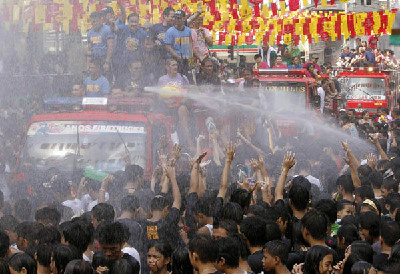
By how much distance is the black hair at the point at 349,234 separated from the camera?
6008 millimetres

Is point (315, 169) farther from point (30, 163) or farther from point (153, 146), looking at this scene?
point (30, 163)

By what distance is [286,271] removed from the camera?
17.4 feet

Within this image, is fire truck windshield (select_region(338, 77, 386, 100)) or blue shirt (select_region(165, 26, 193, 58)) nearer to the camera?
blue shirt (select_region(165, 26, 193, 58))

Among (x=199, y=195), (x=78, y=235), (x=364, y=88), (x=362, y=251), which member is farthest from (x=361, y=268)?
(x=364, y=88)

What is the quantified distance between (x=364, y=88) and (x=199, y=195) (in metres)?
15.5

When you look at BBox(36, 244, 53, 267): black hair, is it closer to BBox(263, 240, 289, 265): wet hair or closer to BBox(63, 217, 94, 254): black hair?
BBox(63, 217, 94, 254): black hair

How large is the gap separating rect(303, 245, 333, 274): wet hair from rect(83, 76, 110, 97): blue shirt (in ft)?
22.5

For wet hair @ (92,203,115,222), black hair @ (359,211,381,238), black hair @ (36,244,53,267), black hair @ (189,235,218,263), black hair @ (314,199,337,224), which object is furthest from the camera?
black hair @ (314,199,337,224)

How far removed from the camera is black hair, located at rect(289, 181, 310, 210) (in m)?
6.82

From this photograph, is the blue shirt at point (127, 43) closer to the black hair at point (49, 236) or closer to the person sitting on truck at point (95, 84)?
the person sitting on truck at point (95, 84)

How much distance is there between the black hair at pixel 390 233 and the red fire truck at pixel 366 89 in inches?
644

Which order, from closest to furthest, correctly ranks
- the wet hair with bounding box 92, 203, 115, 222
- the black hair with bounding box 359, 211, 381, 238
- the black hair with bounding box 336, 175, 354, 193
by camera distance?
the black hair with bounding box 359, 211, 381, 238 → the wet hair with bounding box 92, 203, 115, 222 → the black hair with bounding box 336, 175, 354, 193

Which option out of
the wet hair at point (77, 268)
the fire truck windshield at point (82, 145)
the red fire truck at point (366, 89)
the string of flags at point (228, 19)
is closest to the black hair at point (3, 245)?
the wet hair at point (77, 268)

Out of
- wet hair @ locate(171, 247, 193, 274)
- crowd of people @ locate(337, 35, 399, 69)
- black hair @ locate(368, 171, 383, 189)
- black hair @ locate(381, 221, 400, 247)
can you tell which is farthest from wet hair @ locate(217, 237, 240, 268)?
crowd of people @ locate(337, 35, 399, 69)
